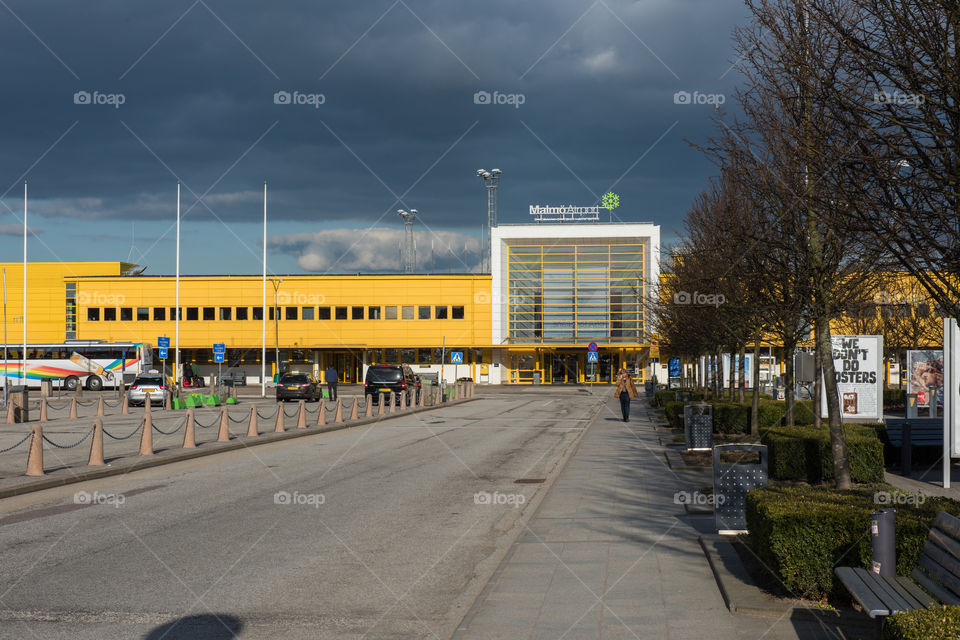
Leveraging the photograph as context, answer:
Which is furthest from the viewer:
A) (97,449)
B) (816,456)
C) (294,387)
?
(294,387)

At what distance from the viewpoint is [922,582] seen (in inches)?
234

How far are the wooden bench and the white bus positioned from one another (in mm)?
66817

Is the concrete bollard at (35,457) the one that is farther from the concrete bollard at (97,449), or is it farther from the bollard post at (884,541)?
the bollard post at (884,541)

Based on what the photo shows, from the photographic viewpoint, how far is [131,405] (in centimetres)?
4372

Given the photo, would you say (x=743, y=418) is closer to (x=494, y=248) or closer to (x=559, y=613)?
(x=559, y=613)

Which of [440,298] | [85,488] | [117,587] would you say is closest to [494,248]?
[440,298]

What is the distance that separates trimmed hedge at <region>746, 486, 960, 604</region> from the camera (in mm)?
6629

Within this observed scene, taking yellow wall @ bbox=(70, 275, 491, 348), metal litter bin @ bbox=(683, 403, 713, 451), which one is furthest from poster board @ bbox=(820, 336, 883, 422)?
yellow wall @ bbox=(70, 275, 491, 348)

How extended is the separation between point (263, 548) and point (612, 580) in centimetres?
387

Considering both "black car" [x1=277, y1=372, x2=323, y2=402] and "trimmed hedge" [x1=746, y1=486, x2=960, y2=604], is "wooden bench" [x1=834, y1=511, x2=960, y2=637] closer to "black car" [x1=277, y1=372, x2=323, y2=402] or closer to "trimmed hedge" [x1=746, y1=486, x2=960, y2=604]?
"trimmed hedge" [x1=746, y1=486, x2=960, y2=604]

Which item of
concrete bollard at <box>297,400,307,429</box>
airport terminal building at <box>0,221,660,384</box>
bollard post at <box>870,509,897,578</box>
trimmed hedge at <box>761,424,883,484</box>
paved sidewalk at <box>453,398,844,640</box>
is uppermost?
airport terminal building at <box>0,221,660,384</box>

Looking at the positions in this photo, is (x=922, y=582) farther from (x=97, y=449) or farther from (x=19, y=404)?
(x=19, y=404)

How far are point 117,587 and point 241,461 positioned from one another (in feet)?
36.8

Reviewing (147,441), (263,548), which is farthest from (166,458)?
(263,548)
